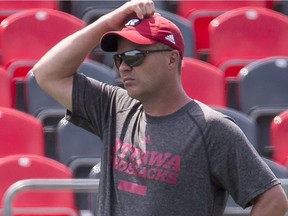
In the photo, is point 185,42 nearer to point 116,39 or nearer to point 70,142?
point 70,142

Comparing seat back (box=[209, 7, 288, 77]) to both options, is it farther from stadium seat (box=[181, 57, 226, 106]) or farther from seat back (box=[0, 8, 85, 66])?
seat back (box=[0, 8, 85, 66])

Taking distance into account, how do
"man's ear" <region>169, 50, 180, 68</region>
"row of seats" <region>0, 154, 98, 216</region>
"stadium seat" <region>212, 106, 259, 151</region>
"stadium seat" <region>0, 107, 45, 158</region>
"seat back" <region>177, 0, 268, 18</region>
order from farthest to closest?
1. "seat back" <region>177, 0, 268, 18</region>
2. "stadium seat" <region>212, 106, 259, 151</region>
3. "stadium seat" <region>0, 107, 45, 158</region>
4. "row of seats" <region>0, 154, 98, 216</region>
5. "man's ear" <region>169, 50, 180, 68</region>

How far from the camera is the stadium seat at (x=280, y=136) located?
16.8ft

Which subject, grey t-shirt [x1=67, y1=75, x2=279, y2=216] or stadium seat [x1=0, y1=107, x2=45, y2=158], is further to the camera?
stadium seat [x1=0, y1=107, x2=45, y2=158]

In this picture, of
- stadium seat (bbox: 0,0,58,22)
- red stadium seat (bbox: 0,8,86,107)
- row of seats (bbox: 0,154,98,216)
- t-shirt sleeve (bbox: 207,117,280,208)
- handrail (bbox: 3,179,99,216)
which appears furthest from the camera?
stadium seat (bbox: 0,0,58,22)

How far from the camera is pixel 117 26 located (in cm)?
321

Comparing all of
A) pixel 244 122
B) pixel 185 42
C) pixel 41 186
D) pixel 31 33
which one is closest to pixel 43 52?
pixel 31 33

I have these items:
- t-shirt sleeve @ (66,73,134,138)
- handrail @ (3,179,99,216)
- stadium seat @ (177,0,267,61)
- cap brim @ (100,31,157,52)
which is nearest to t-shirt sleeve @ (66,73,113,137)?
t-shirt sleeve @ (66,73,134,138)

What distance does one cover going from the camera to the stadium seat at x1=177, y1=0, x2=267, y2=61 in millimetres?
6219

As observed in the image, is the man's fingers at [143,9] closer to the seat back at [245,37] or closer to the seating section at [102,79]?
the seating section at [102,79]

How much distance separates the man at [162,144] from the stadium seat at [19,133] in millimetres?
1616

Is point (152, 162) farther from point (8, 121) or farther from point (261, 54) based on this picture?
point (261, 54)

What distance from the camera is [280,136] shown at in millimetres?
5129

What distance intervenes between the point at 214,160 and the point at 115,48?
0.49 metres
